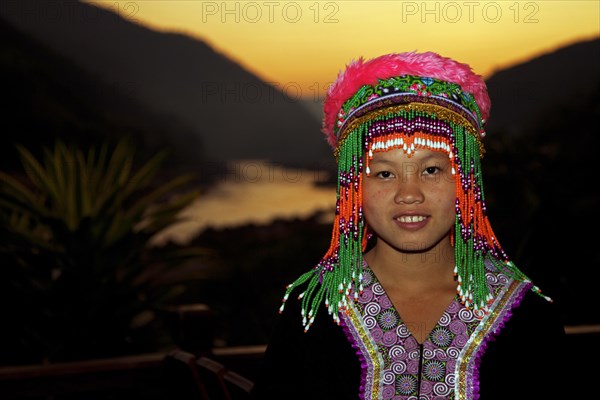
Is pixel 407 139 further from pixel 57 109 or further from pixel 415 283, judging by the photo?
pixel 57 109

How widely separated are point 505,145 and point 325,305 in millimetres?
4645

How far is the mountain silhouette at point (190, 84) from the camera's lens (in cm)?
702

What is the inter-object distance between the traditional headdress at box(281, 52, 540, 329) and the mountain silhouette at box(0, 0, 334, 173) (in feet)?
16.7

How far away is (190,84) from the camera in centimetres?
778

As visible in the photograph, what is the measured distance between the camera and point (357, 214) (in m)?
1.69

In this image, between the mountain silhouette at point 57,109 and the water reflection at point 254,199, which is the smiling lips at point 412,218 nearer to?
the mountain silhouette at point 57,109

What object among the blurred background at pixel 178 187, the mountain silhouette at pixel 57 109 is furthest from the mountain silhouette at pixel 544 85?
the mountain silhouette at pixel 57 109

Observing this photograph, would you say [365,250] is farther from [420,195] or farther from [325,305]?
[420,195]

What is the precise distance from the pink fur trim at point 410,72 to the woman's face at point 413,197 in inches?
7.8

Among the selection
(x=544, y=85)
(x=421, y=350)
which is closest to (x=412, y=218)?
(x=421, y=350)

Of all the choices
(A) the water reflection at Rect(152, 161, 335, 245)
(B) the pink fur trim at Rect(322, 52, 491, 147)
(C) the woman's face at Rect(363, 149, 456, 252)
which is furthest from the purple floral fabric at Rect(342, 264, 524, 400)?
(A) the water reflection at Rect(152, 161, 335, 245)

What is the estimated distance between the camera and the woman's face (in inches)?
62.2

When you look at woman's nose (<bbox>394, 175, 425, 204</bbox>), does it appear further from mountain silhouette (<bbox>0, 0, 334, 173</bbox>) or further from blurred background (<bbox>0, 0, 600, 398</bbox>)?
mountain silhouette (<bbox>0, 0, 334, 173</bbox>)

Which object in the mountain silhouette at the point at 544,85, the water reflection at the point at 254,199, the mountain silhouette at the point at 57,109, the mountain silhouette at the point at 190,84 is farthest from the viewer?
the mountain silhouette at the point at 544,85
